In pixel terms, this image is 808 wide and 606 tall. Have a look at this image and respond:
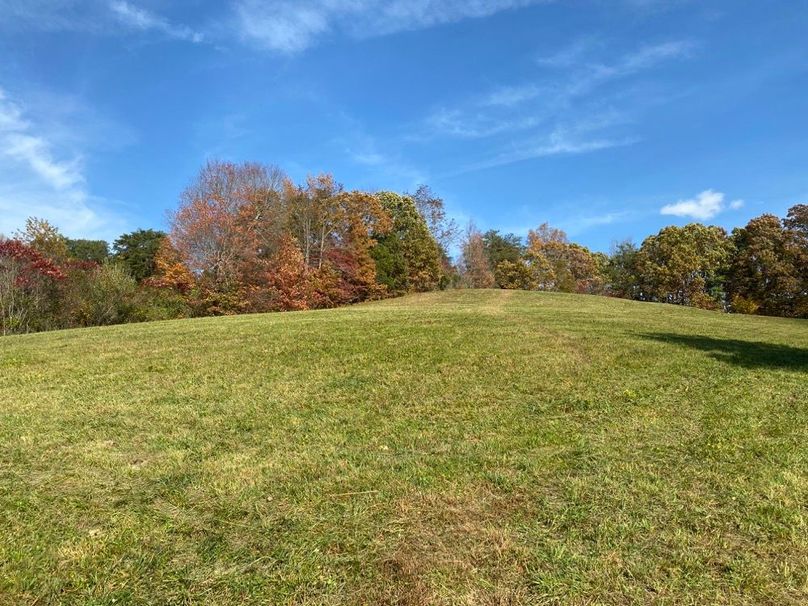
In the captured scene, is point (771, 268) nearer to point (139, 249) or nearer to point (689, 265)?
point (689, 265)

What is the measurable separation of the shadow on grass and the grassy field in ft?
0.54

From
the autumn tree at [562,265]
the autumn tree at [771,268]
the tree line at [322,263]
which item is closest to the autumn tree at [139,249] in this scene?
the tree line at [322,263]

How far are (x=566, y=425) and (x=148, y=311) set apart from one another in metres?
21.5

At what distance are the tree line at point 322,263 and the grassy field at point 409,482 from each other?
15931 millimetres

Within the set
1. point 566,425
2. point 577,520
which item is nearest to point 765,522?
point 577,520

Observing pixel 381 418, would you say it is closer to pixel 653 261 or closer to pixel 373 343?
pixel 373 343

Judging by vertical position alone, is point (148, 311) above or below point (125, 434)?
above

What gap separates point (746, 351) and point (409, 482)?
831 cm

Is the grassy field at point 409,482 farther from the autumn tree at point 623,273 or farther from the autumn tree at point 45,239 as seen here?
the autumn tree at point 623,273

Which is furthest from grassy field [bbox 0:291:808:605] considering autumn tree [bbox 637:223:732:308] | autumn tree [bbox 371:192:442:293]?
autumn tree [bbox 637:223:732:308]

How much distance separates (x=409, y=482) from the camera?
12.9 ft

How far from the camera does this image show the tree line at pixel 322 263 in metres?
22.2

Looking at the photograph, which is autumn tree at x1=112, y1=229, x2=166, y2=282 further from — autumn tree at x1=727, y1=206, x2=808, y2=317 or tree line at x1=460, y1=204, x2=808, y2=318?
autumn tree at x1=727, y1=206, x2=808, y2=317

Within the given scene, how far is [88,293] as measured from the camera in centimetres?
2238
